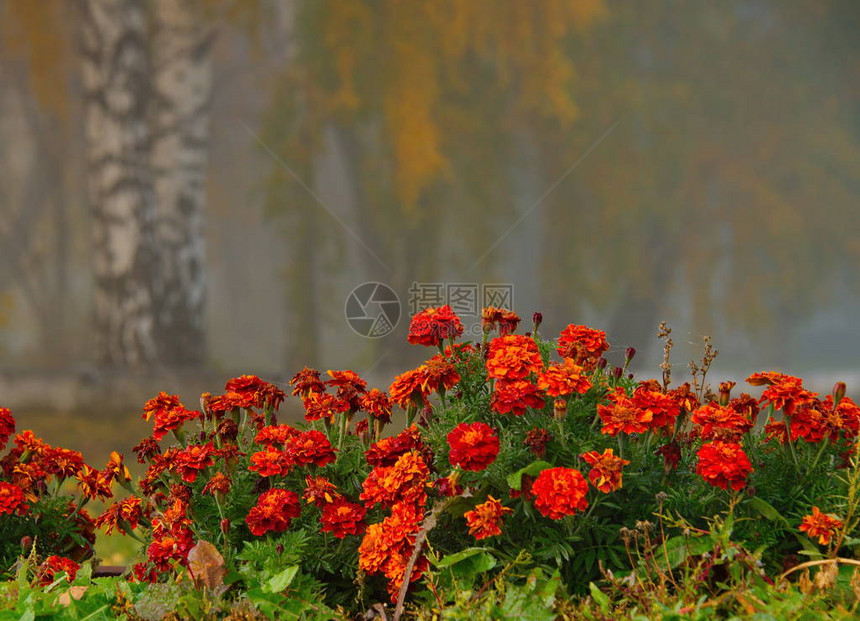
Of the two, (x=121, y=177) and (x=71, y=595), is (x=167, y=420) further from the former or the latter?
(x=121, y=177)

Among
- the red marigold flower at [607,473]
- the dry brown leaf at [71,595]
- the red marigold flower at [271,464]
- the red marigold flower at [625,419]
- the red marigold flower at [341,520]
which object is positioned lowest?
the dry brown leaf at [71,595]

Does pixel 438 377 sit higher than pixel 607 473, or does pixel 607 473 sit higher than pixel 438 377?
pixel 438 377

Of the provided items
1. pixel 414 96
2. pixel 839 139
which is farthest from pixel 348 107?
pixel 839 139

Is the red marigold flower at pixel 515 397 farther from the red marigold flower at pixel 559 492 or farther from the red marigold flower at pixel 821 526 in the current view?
the red marigold flower at pixel 821 526

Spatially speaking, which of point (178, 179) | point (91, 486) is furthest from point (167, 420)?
point (178, 179)

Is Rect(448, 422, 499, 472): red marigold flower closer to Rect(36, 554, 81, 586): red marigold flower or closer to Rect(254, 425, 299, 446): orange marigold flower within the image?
Rect(254, 425, 299, 446): orange marigold flower

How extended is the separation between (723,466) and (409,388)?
745mm

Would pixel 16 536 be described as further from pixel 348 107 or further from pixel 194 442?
pixel 348 107

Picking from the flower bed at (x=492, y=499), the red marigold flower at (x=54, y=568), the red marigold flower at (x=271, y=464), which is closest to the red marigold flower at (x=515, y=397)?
the flower bed at (x=492, y=499)

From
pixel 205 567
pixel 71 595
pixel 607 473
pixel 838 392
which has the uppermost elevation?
pixel 838 392

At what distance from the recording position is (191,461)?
2.03m

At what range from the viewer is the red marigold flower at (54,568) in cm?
217

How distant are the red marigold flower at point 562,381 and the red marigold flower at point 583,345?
255mm

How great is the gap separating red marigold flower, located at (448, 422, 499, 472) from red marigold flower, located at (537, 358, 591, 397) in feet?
0.58
